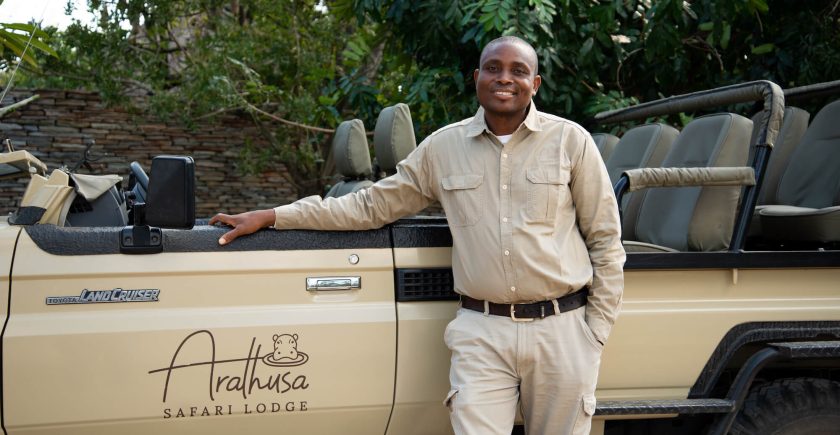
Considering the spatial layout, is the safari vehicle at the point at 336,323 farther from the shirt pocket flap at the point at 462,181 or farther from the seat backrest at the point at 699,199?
the shirt pocket flap at the point at 462,181

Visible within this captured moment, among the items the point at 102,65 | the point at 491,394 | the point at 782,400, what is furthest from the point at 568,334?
the point at 102,65

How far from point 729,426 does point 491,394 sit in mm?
999

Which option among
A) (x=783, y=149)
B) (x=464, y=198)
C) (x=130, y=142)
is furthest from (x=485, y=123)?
(x=130, y=142)

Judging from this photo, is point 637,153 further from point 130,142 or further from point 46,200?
point 130,142

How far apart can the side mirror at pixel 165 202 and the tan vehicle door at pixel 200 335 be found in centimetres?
6

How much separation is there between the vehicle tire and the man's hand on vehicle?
1.94 m

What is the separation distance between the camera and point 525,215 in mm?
2936

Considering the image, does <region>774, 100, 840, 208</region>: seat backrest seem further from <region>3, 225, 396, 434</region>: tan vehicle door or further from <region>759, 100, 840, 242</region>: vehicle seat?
<region>3, 225, 396, 434</region>: tan vehicle door

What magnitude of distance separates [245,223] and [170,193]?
30 centimetres

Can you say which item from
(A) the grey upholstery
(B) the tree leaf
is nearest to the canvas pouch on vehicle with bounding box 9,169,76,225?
(A) the grey upholstery

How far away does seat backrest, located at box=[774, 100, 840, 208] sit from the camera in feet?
14.1

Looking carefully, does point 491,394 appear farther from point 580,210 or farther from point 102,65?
point 102,65

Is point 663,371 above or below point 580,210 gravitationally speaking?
below

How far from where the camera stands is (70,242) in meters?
2.85
